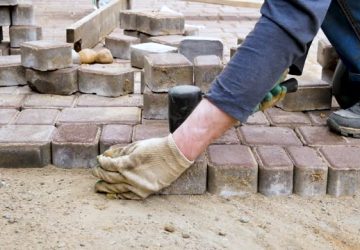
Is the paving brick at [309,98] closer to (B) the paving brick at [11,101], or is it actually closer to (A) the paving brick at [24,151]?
(A) the paving brick at [24,151]

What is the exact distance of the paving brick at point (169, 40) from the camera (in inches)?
165

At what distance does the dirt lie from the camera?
2114 mm

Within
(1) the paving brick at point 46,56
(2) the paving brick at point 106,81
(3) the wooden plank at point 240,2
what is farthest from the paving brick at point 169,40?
(3) the wooden plank at point 240,2

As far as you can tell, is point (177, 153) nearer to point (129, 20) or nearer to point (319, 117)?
point (319, 117)

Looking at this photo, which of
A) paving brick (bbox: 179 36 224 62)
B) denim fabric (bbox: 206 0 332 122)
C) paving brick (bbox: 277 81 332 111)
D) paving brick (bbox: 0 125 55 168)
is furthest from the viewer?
paving brick (bbox: 179 36 224 62)

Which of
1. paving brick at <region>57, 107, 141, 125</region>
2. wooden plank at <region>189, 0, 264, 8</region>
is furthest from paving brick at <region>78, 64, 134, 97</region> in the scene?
wooden plank at <region>189, 0, 264, 8</region>

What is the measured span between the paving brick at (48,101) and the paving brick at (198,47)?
2.50 feet

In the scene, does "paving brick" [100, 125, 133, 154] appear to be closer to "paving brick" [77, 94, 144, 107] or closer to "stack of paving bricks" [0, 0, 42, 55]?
"paving brick" [77, 94, 144, 107]

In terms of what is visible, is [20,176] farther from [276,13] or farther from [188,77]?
[276,13]

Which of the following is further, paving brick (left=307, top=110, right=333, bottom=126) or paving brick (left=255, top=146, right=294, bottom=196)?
paving brick (left=307, top=110, right=333, bottom=126)

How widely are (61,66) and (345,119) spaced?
147cm

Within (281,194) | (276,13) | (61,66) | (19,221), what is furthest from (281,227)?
(61,66)

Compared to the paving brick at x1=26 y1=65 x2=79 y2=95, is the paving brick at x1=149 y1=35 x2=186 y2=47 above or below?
above

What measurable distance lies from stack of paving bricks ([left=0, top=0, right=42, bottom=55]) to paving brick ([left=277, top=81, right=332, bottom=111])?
219 centimetres
